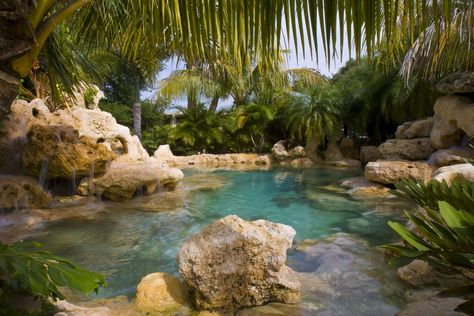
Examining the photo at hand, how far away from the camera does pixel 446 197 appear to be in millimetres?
2062

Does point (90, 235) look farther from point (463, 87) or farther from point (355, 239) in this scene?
point (463, 87)

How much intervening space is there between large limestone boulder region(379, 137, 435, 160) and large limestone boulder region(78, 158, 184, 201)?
671 centimetres

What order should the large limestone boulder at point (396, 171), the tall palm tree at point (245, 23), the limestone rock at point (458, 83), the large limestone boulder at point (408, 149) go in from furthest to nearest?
the large limestone boulder at point (408, 149) < the limestone rock at point (458, 83) < the large limestone boulder at point (396, 171) < the tall palm tree at point (245, 23)

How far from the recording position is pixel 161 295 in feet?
10.6

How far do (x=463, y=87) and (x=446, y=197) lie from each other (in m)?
9.22

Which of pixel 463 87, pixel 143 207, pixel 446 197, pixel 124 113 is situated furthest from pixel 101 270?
pixel 124 113

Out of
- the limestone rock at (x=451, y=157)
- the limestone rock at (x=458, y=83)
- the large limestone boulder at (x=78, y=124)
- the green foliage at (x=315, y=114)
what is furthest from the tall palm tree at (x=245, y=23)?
the green foliage at (x=315, y=114)

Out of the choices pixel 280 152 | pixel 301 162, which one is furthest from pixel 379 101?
pixel 280 152

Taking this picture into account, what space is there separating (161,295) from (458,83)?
9.83m

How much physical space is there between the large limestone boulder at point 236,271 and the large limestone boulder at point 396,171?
21.3 feet

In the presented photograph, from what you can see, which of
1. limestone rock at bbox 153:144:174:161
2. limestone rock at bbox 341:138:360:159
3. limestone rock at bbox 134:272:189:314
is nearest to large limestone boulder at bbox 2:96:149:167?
limestone rock at bbox 153:144:174:161

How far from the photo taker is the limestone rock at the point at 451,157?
336 inches

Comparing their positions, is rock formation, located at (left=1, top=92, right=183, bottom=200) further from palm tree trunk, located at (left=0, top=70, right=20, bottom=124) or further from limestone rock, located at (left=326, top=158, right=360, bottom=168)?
limestone rock, located at (left=326, top=158, right=360, bottom=168)

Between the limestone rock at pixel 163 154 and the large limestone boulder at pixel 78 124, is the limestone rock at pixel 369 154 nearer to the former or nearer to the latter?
the limestone rock at pixel 163 154
